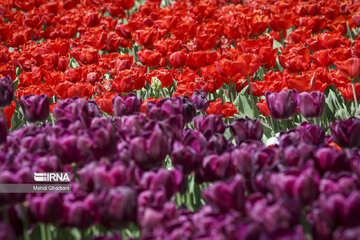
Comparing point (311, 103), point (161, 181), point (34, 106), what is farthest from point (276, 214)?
point (34, 106)

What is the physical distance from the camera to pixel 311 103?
92.7 inches

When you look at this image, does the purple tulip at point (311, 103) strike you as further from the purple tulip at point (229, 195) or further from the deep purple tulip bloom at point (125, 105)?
the purple tulip at point (229, 195)

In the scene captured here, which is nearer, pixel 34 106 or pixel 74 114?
pixel 74 114

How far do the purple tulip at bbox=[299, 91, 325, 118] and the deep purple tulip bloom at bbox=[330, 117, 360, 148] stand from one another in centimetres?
51

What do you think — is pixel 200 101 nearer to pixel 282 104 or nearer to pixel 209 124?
→ pixel 282 104

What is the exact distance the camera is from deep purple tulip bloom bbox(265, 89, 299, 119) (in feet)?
7.66

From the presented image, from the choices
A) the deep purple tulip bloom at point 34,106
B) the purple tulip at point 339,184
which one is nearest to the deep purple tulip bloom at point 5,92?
the deep purple tulip bloom at point 34,106

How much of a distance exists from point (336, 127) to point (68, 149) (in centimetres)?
96

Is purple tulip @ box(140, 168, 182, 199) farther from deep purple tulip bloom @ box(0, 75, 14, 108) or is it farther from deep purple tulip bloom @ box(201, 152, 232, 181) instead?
deep purple tulip bloom @ box(0, 75, 14, 108)

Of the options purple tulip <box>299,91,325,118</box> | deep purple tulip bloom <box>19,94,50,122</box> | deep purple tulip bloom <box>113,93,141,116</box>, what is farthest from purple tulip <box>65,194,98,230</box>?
purple tulip <box>299,91,325,118</box>

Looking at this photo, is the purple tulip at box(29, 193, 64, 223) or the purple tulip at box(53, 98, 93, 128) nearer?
the purple tulip at box(29, 193, 64, 223)

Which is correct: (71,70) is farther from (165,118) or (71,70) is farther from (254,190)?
(254,190)

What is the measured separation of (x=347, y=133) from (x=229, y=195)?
2.26ft

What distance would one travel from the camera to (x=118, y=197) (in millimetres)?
1324
